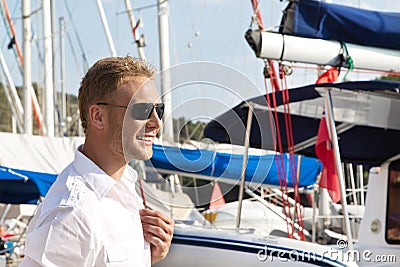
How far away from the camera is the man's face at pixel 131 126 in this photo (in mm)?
1966

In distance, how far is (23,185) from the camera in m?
9.88

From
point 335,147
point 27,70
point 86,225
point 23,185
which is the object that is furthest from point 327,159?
point 27,70

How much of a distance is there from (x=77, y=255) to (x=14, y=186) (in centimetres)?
835

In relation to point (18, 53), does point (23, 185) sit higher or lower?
lower

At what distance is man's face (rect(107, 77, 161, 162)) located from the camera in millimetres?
1966

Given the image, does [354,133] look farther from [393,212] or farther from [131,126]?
[131,126]

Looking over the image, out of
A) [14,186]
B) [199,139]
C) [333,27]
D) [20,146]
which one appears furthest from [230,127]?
[20,146]

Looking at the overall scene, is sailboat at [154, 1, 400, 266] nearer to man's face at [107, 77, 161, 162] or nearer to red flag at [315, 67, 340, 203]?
red flag at [315, 67, 340, 203]

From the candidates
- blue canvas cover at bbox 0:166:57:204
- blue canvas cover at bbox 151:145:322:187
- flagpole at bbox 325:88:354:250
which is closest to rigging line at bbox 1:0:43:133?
blue canvas cover at bbox 0:166:57:204

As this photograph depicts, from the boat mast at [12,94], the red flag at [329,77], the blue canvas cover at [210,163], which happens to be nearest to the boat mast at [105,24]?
the boat mast at [12,94]

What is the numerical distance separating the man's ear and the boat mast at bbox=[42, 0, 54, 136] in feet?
43.6

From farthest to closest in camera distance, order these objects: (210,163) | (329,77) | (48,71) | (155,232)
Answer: (48,71), (329,77), (210,163), (155,232)

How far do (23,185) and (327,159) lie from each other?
492 cm

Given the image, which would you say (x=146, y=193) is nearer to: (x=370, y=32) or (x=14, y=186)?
(x=370, y=32)
